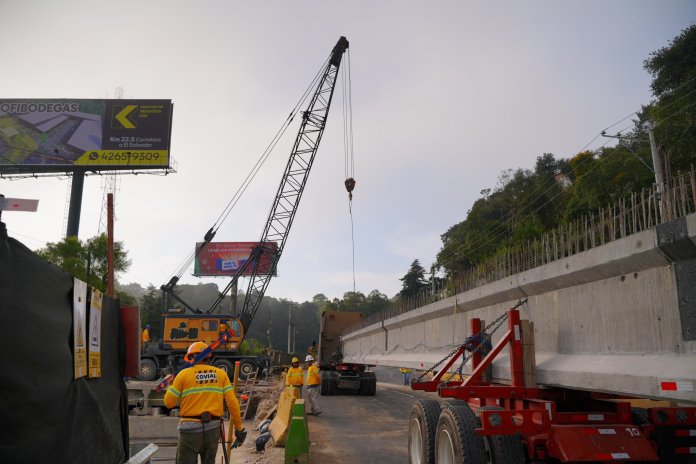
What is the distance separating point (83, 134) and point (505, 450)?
1877 inches

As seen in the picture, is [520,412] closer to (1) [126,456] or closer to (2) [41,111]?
(1) [126,456]

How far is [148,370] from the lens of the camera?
25.9 m

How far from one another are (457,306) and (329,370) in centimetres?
1577

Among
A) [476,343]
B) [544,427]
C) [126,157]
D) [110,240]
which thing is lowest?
[544,427]

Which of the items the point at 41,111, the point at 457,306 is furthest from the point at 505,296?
the point at 41,111

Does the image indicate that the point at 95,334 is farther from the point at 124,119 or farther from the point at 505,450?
the point at 124,119

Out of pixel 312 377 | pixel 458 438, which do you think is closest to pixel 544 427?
pixel 458 438

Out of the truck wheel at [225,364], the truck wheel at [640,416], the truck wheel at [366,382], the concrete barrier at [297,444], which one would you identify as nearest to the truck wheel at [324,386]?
the truck wheel at [366,382]

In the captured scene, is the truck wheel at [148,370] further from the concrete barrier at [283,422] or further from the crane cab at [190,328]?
the concrete barrier at [283,422]

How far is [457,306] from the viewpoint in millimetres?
10164

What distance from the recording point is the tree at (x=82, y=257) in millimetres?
38938

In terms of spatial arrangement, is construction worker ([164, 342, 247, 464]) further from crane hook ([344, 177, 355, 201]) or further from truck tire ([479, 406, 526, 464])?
crane hook ([344, 177, 355, 201])

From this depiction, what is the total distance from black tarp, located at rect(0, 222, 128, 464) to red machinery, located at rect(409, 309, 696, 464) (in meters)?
3.54

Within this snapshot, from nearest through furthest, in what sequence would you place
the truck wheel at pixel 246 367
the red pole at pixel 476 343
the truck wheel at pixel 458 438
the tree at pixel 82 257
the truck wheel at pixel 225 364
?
the truck wheel at pixel 458 438
the red pole at pixel 476 343
the truck wheel at pixel 225 364
the truck wheel at pixel 246 367
the tree at pixel 82 257
